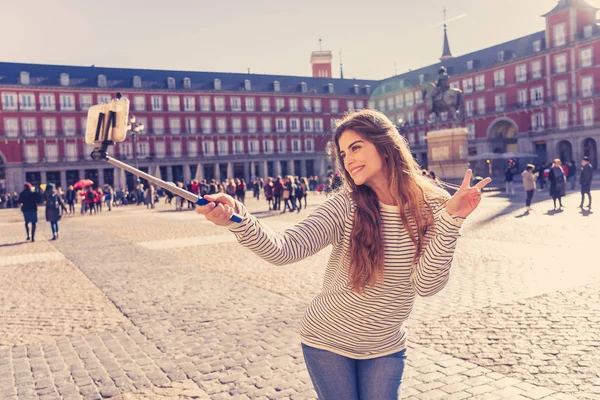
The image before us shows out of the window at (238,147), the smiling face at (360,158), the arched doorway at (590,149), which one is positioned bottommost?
the smiling face at (360,158)

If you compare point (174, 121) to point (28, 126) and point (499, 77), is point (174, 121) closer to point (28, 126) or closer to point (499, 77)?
point (28, 126)

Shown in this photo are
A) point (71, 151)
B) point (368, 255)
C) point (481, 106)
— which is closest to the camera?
point (368, 255)

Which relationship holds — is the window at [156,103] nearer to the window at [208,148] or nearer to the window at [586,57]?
the window at [208,148]

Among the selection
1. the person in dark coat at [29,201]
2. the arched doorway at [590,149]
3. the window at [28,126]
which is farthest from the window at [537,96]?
the window at [28,126]

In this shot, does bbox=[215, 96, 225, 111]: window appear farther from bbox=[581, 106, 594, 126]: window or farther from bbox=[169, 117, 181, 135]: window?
bbox=[581, 106, 594, 126]: window

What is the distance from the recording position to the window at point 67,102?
5397 centimetres

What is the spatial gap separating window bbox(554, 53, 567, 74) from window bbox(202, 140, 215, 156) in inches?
1392

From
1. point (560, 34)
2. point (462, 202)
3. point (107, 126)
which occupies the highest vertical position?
point (560, 34)

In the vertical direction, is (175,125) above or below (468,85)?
below

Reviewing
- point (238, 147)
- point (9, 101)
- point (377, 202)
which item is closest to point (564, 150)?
point (238, 147)

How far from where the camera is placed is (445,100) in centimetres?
2528

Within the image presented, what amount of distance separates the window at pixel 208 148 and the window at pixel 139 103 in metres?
7.49

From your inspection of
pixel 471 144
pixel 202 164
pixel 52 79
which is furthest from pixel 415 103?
pixel 52 79

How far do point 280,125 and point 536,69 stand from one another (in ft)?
94.8
